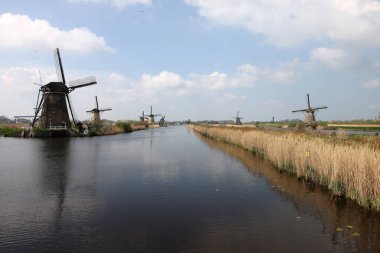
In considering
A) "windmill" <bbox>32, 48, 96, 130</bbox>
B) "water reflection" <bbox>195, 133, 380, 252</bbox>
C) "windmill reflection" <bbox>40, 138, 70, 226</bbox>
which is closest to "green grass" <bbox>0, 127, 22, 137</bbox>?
"windmill" <bbox>32, 48, 96, 130</bbox>

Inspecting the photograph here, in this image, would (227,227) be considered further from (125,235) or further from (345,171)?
(345,171)

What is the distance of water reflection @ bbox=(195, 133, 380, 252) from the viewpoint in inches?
299

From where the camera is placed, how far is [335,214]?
957 cm

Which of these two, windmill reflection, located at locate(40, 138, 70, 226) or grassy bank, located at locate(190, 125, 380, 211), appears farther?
windmill reflection, located at locate(40, 138, 70, 226)

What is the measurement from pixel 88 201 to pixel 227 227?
17.2ft

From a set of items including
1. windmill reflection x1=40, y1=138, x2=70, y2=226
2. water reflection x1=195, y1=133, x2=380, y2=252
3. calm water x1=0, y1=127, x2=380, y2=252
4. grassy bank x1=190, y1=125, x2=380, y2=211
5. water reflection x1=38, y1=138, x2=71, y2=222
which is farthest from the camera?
water reflection x1=38, y1=138, x2=71, y2=222

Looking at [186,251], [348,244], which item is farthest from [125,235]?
[348,244]

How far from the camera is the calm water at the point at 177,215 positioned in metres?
7.38

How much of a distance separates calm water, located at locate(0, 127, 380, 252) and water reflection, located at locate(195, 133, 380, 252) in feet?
0.08

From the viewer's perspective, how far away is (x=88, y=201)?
1132 cm

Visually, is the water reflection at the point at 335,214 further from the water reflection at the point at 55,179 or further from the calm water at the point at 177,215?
the water reflection at the point at 55,179

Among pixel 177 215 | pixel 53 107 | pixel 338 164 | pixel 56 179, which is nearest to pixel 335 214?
pixel 338 164

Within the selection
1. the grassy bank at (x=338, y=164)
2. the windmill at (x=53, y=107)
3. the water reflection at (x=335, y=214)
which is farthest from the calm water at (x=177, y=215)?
the windmill at (x=53, y=107)

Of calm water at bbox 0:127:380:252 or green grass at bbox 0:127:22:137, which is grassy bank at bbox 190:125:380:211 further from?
green grass at bbox 0:127:22:137
